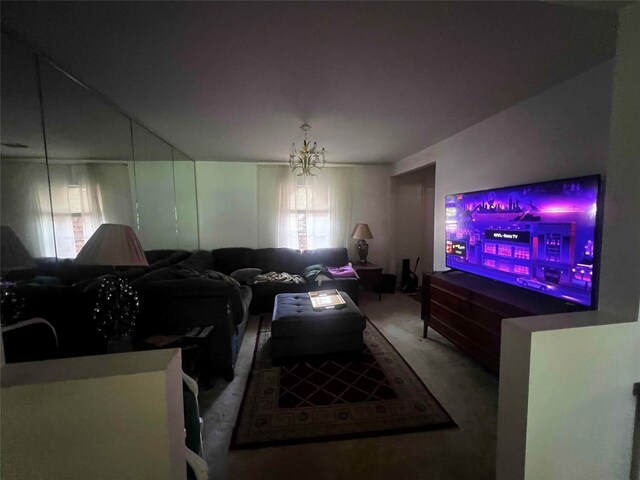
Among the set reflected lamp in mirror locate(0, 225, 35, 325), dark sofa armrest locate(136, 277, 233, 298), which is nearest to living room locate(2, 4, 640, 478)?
reflected lamp in mirror locate(0, 225, 35, 325)

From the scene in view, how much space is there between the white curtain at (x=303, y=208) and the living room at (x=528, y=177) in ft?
0.19

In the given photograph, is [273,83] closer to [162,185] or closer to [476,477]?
[162,185]

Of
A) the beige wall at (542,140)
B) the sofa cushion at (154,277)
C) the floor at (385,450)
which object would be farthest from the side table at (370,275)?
the sofa cushion at (154,277)

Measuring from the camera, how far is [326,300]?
2.85m

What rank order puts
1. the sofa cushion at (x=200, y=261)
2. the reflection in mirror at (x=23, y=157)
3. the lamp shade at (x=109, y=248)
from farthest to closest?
the sofa cushion at (x=200, y=261) → the lamp shade at (x=109, y=248) → the reflection in mirror at (x=23, y=157)

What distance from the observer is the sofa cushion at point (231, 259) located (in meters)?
4.55

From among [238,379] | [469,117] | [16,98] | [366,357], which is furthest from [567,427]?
[16,98]

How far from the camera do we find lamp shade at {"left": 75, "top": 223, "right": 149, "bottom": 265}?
61.5 inches

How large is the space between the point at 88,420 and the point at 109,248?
1.21 m

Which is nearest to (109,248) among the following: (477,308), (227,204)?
(477,308)

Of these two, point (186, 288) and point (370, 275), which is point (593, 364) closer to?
point (186, 288)

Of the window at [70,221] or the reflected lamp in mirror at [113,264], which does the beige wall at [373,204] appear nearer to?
the reflected lamp in mirror at [113,264]

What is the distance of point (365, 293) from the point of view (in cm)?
488

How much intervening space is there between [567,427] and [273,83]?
2394mm
